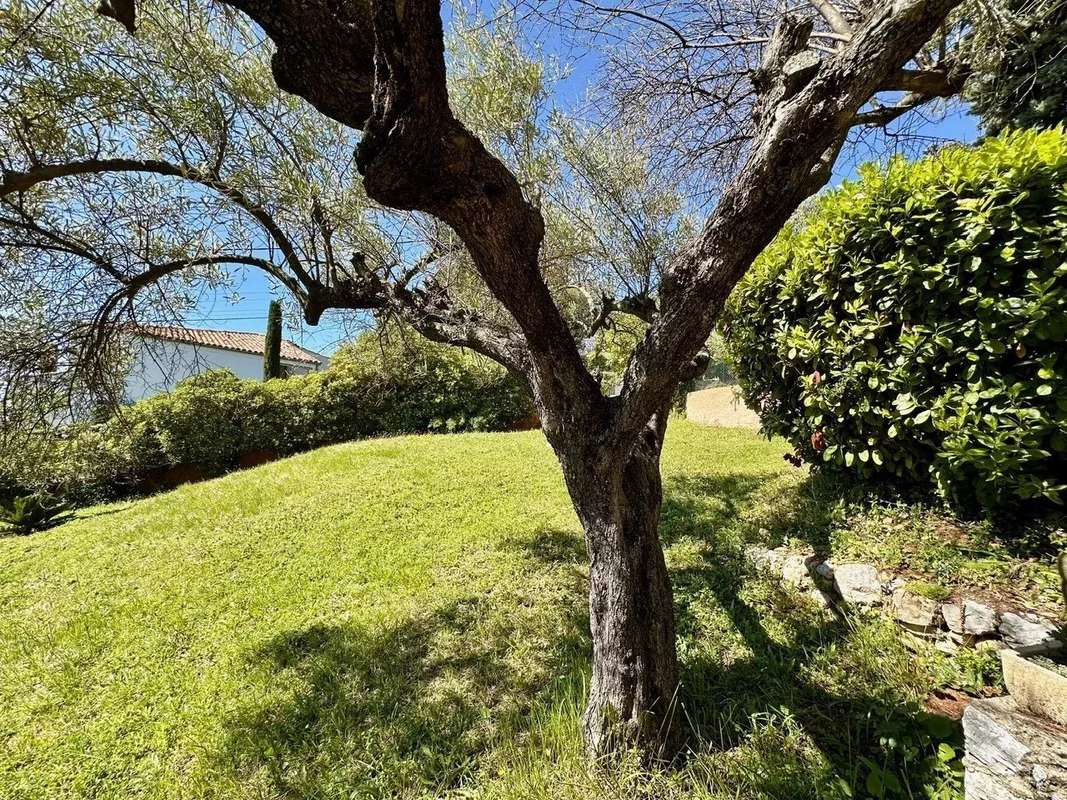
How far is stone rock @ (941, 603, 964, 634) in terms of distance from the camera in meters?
2.40

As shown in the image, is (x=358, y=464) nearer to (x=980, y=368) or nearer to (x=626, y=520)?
(x=626, y=520)

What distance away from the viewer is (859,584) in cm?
293

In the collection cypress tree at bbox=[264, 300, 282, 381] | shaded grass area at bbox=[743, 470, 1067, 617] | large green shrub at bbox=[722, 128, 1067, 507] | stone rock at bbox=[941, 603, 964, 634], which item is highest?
cypress tree at bbox=[264, 300, 282, 381]

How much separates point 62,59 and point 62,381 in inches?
80.7

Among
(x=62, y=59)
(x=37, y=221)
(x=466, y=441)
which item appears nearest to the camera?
(x=62, y=59)

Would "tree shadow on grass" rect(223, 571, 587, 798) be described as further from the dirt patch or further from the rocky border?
the dirt patch

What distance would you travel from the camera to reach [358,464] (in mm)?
7457

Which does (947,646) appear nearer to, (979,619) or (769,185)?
(979,619)

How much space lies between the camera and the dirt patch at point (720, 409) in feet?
32.8

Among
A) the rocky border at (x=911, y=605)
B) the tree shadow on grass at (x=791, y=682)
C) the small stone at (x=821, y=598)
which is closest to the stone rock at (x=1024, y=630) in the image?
the rocky border at (x=911, y=605)

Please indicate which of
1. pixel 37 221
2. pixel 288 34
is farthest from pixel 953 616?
pixel 37 221

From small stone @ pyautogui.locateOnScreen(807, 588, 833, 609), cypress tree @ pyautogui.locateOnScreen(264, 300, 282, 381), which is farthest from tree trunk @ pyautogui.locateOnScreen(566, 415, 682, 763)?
cypress tree @ pyautogui.locateOnScreen(264, 300, 282, 381)

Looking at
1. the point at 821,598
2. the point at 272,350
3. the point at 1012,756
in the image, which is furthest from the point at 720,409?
the point at 272,350

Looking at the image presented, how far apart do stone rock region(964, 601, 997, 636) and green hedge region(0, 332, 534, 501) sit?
748 cm
